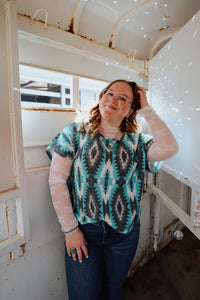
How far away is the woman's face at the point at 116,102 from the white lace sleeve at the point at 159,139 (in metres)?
0.11

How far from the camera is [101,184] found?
29.8 inches

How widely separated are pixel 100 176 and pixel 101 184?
0.04 metres

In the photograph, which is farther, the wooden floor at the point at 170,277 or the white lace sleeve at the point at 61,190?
the wooden floor at the point at 170,277

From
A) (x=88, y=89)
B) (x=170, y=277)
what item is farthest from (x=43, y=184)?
(x=170, y=277)

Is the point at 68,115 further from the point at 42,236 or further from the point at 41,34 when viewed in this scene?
the point at 42,236

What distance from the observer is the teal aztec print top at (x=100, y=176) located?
29.6 inches

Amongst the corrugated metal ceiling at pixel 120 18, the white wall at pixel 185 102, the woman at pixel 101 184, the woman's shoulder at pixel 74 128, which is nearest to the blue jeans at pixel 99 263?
the woman at pixel 101 184

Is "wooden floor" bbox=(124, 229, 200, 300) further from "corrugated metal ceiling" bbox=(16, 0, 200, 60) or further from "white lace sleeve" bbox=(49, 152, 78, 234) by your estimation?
"corrugated metal ceiling" bbox=(16, 0, 200, 60)

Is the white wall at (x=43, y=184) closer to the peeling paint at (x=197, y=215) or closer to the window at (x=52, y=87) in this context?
the window at (x=52, y=87)

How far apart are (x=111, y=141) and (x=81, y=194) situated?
1.02ft

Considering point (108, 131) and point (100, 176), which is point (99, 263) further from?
point (108, 131)

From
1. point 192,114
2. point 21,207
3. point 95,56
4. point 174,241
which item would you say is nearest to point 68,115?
point 95,56

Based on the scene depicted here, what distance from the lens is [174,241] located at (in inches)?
68.9

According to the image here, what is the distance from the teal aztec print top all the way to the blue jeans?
0.06 meters
